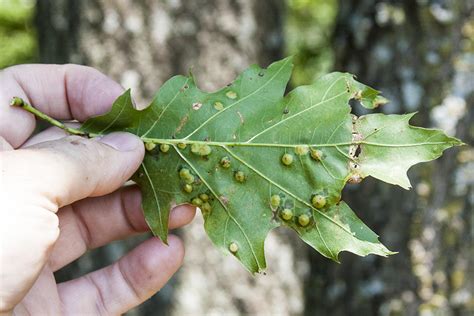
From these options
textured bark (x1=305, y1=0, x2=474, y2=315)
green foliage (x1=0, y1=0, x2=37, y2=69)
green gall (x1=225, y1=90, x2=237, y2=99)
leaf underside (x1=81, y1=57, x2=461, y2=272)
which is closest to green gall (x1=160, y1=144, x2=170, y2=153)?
leaf underside (x1=81, y1=57, x2=461, y2=272)

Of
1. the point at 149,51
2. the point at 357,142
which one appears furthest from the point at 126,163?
the point at 149,51

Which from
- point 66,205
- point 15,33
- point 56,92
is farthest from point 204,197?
point 15,33

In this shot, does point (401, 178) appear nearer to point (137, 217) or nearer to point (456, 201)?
point (137, 217)

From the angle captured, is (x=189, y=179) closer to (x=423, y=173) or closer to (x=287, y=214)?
(x=287, y=214)

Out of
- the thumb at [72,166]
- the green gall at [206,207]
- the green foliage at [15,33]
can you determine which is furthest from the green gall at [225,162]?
the green foliage at [15,33]

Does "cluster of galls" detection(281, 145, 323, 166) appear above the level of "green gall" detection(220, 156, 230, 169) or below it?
above

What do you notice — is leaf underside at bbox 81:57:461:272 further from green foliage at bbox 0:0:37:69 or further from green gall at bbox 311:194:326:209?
green foliage at bbox 0:0:37:69
